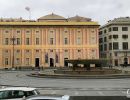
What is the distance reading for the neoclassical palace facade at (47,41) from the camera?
379 ft

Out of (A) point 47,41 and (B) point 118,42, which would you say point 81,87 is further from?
(B) point 118,42

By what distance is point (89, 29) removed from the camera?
383 ft

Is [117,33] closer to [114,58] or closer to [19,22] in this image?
[114,58]

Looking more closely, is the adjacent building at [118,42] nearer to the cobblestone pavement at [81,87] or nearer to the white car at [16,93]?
the cobblestone pavement at [81,87]

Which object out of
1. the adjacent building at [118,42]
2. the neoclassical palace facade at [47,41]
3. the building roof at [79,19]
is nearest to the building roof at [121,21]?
the adjacent building at [118,42]

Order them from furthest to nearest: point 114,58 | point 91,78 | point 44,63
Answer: point 114,58 → point 44,63 → point 91,78

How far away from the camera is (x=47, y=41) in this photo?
382ft

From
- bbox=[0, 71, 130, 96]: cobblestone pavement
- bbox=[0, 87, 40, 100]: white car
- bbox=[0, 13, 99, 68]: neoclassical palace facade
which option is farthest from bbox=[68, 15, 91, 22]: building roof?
bbox=[0, 87, 40, 100]: white car

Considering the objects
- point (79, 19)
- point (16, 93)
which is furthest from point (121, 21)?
point (16, 93)

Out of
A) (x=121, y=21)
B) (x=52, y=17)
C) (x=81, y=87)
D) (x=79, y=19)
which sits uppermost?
(x=52, y=17)

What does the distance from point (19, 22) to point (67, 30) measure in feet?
45.8

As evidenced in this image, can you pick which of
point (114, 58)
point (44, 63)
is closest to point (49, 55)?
point (44, 63)

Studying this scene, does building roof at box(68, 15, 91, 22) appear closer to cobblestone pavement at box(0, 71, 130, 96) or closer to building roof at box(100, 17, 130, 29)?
building roof at box(100, 17, 130, 29)

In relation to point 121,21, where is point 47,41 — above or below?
below
